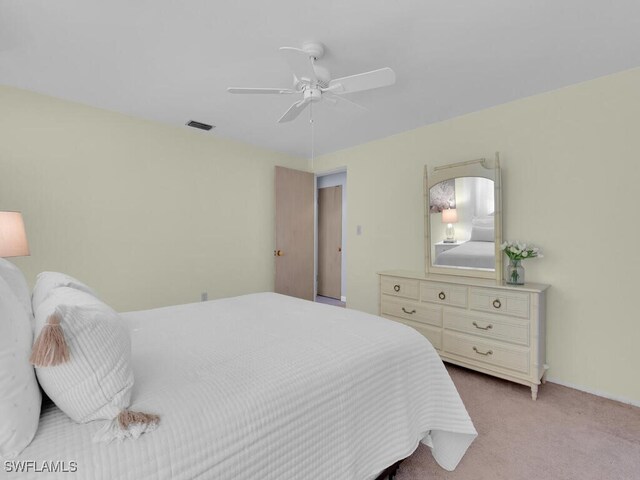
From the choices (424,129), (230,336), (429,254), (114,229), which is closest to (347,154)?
(424,129)

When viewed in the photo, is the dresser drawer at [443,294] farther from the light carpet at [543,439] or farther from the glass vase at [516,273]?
the light carpet at [543,439]

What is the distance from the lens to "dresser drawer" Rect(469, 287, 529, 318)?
2.32m

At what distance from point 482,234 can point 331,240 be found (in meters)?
3.19

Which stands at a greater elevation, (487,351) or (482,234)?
(482,234)

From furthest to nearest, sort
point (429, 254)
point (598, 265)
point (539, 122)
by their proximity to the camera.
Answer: point (429, 254) < point (539, 122) < point (598, 265)

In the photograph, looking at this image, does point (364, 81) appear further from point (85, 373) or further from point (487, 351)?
point (487, 351)

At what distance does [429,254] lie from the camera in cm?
319

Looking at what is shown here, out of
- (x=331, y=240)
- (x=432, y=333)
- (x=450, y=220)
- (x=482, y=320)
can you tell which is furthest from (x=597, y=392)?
(x=331, y=240)

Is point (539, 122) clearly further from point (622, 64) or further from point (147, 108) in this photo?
point (147, 108)

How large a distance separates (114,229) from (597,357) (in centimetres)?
433

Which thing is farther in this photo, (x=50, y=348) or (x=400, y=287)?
(x=400, y=287)

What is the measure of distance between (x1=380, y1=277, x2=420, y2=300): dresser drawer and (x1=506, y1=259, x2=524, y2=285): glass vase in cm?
78

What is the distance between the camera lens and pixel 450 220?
3062mm

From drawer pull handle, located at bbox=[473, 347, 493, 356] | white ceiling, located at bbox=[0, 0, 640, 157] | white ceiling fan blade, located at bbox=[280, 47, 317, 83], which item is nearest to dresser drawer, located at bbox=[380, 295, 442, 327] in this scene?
drawer pull handle, located at bbox=[473, 347, 493, 356]
